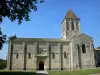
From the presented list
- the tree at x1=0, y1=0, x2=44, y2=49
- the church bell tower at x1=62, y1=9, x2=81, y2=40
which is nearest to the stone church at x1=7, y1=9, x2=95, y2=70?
the church bell tower at x1=62, y1=9, x2=81, y2=40

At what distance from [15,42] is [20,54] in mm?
3619

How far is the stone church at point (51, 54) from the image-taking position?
41.2 metres

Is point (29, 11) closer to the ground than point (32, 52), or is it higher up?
higher up

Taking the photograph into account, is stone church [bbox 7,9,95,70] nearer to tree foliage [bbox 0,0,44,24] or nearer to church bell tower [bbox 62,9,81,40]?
church bell tower [bbox 62,9,81,40]

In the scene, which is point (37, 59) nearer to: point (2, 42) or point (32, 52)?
Answer: point (32, 52)

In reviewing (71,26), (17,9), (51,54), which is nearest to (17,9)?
(17,9)

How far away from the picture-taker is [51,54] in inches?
1692

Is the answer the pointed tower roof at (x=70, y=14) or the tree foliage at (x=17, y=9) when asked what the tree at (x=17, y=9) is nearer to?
the tree foliage at (x=17, y=9)

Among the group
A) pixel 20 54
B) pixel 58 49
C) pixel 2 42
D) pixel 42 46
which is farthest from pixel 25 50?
pixel 2 42

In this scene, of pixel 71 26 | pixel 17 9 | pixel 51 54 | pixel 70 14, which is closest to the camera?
pixel 17 9

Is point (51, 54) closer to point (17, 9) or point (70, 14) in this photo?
point (70, 14)

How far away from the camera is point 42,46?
143 ft

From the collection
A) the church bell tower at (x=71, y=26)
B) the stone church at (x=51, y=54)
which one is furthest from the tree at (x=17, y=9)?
the church bell tower at (x=71, y=26)

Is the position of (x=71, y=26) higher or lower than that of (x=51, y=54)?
higher
